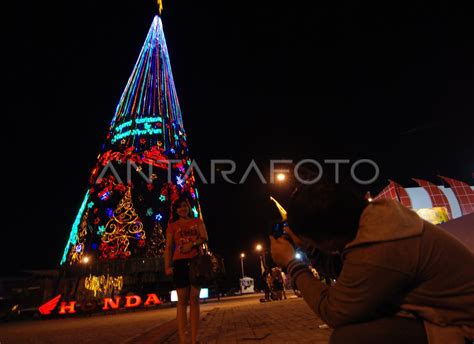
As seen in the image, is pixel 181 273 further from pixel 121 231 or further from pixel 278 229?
pixel 121 231

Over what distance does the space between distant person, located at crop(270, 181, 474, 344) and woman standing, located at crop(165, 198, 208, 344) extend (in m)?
2.92

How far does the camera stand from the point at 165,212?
25.6 metres

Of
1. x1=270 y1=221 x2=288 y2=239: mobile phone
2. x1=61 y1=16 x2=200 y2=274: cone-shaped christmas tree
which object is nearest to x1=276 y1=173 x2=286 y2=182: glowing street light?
x1=61 y1=16 x2=200 y2=274: cone-shaped christmas tree

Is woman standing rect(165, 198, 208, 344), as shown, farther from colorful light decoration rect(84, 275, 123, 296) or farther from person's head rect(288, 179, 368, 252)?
colorful light decoration rect(84, 275, 123, 296)

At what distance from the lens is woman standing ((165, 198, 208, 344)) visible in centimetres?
414

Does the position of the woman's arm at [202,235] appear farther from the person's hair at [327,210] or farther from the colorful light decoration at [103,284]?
the colorful light decoration at [103,284]

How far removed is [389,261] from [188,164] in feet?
84.2

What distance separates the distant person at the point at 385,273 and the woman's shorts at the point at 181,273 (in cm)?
292

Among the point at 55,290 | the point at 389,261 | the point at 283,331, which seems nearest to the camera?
the point at 389,261

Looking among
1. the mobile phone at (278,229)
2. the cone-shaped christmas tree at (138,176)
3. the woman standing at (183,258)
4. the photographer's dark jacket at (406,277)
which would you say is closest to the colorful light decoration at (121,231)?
the cone-shaped christmas tree at (138,176)

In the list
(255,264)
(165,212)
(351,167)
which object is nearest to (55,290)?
(165,212)

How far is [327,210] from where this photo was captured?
1398 millimetres

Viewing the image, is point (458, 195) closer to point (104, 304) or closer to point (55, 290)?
point (104, 304)

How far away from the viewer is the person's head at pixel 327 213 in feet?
4.62
